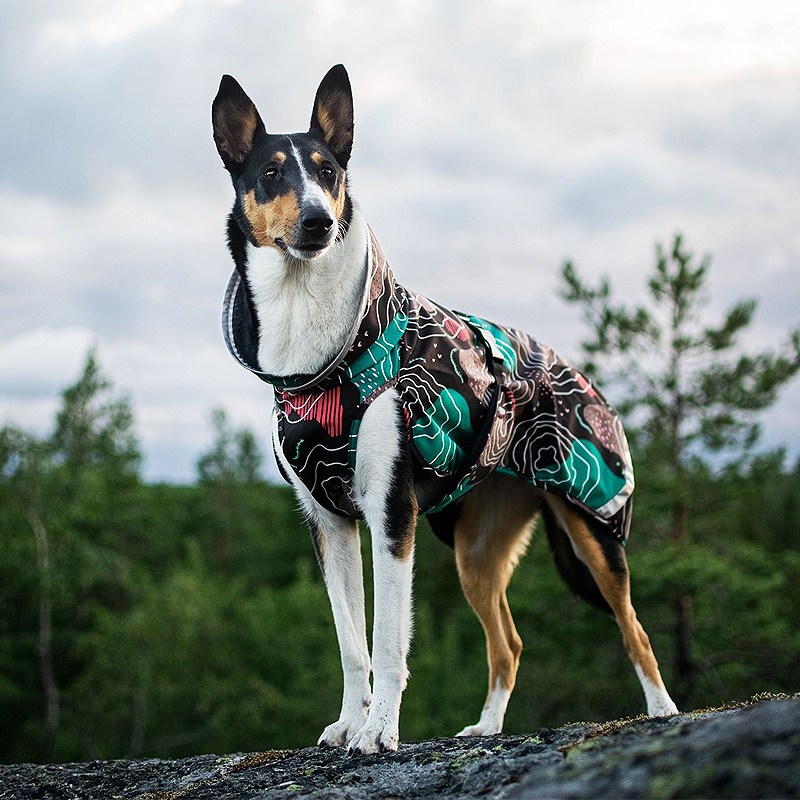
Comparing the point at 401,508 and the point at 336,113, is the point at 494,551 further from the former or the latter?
the point at 336,113

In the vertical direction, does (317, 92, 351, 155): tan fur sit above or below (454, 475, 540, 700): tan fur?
above

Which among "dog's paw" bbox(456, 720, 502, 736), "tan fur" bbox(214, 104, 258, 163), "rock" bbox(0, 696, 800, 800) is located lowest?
"dog's paw" bbox(456, 720, 502, 736)

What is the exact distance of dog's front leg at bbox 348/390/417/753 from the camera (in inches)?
A: 189

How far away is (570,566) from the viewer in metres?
6.59

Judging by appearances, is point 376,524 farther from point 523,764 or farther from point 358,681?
point 523,764

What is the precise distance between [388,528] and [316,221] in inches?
62.1

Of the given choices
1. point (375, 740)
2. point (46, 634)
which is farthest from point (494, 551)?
point (46, 634)

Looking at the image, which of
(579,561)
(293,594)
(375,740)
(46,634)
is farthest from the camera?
(293,594)

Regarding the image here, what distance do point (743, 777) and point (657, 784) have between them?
214 mm

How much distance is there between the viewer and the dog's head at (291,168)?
4797 mm

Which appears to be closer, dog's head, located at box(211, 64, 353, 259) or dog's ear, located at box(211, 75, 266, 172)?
dog's head, located at box(211, 64, 353, 259)

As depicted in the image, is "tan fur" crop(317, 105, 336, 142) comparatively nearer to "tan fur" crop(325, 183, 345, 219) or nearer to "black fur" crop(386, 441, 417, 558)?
"tan fur" crop(325, 183, 345, 219)

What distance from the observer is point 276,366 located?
5145 mm

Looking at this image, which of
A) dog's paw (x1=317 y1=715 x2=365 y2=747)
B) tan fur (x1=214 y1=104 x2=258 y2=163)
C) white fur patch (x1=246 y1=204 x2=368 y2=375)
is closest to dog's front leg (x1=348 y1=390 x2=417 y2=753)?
dog's paw (x1=317 y1=715 x2=365 y2=747)
